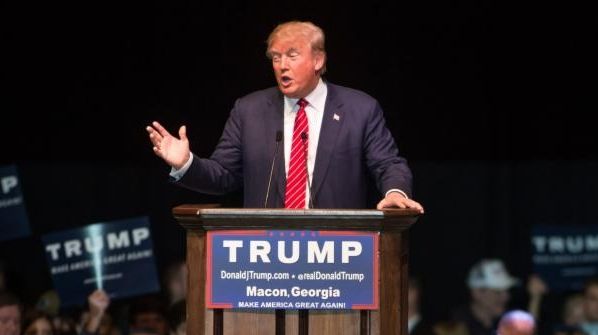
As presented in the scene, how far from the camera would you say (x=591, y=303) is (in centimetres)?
774

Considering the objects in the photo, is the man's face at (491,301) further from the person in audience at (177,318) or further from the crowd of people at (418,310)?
the person in audience at (177,318)

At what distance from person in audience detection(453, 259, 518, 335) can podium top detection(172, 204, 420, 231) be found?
13.8ft

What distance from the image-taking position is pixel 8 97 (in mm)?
7750

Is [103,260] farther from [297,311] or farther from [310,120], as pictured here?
[297,311]

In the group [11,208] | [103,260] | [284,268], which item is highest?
[284,268]

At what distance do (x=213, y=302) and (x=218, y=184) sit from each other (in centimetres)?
61

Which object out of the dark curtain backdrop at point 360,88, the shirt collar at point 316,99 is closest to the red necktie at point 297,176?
the shirt collar at point 316,99

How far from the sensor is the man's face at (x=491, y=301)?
25.4 ft

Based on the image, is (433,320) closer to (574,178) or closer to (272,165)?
(574,178)

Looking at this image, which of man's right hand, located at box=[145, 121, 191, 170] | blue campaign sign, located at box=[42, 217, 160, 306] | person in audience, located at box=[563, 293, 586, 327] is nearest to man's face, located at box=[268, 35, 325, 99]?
man's right hand, located at box=[145, 121, 191, 170]

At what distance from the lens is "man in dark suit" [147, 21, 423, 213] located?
406cm

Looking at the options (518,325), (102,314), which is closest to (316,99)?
(518,325)

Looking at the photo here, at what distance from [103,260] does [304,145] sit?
3.61 meters

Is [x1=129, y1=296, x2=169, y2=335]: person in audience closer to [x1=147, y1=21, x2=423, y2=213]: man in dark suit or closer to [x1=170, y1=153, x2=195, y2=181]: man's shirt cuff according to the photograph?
[x1=147, y1=21, x2=423, y2=213]: man in dark suit
